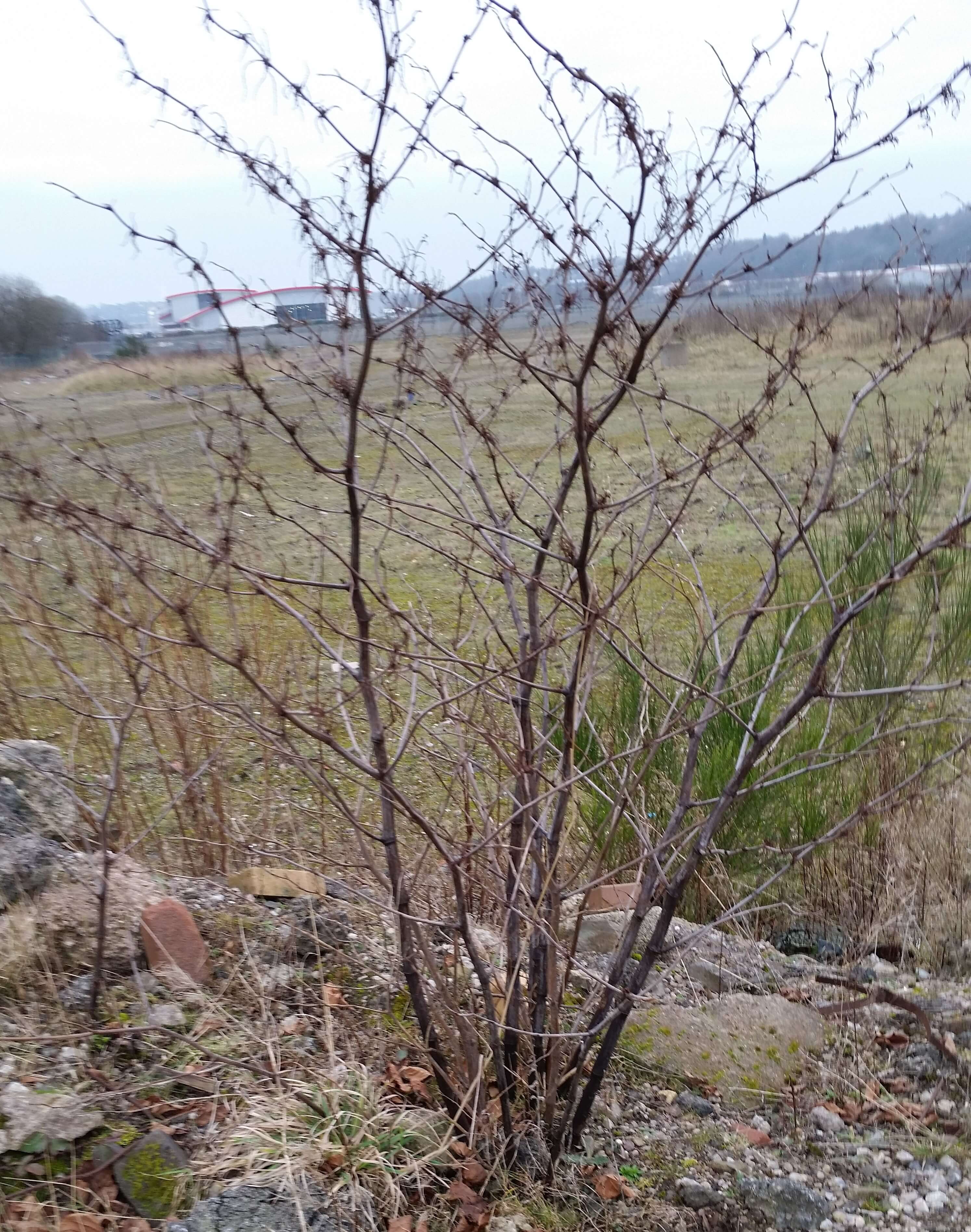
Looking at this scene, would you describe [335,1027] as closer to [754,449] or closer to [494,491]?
[754,449]

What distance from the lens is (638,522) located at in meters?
8.36

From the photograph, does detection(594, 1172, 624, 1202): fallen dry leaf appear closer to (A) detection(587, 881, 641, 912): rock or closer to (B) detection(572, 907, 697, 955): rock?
(A) detection(587, 881, 641, 912): rock

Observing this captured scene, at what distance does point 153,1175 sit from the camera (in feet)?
6.61

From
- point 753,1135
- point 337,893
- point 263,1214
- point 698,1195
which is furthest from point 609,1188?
point 337,893

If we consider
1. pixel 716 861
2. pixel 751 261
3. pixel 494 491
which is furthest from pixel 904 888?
pixel 494 491

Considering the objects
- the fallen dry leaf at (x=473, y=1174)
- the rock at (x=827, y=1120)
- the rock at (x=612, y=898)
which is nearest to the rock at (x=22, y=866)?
the fallen dry leaf at (x=473, y=1174)

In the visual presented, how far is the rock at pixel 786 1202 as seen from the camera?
2084mm

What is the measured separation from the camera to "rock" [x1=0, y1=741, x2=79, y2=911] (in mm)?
2721

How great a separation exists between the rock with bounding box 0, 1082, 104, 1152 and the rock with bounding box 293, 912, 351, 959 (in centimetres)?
76

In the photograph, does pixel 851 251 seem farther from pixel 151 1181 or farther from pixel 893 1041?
pixel 151 1181

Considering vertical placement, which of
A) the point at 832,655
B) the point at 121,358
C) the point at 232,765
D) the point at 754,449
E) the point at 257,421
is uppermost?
the point at 121,358

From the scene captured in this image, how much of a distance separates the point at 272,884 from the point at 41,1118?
1063mm

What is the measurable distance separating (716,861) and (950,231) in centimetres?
216

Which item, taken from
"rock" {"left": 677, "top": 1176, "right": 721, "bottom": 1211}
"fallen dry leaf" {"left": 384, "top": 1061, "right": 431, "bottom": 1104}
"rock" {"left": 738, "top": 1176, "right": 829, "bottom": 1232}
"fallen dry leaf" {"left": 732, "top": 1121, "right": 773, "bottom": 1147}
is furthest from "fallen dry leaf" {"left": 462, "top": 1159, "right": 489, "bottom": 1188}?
"fallen dry leaf" {"left": 732, "top": 1121, "right": 773, "bottom": 1147}
